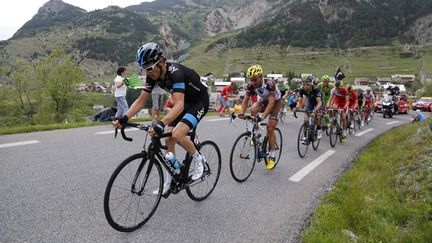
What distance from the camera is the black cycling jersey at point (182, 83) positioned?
439cm

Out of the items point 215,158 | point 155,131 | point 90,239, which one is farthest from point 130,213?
point 215,158

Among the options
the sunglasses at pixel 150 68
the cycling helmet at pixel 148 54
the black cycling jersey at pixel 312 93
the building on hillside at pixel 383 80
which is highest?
the cycling helmet at pixel 148 54

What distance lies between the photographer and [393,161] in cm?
852

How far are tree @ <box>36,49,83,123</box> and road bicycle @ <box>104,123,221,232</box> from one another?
39.8 metres

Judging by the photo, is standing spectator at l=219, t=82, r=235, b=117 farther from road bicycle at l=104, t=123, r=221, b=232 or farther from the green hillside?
the green hillside

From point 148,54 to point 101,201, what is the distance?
2.29m

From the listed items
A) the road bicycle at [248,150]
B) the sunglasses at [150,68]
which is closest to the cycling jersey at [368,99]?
the road bicycle at [248,150]

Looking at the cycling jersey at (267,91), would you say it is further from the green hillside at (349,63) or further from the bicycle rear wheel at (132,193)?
the green hillside at (349,63)

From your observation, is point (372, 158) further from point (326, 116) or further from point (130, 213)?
point (130, 213)

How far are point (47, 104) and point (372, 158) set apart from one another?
1605 inches

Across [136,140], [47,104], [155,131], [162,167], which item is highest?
[155,131]

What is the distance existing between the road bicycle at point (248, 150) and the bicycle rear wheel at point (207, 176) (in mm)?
761

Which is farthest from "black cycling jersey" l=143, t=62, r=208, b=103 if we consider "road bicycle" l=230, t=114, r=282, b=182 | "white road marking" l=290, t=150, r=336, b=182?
"white road marking" l=290, t=150, r=336, b=182

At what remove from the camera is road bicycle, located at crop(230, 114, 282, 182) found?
6543mm
